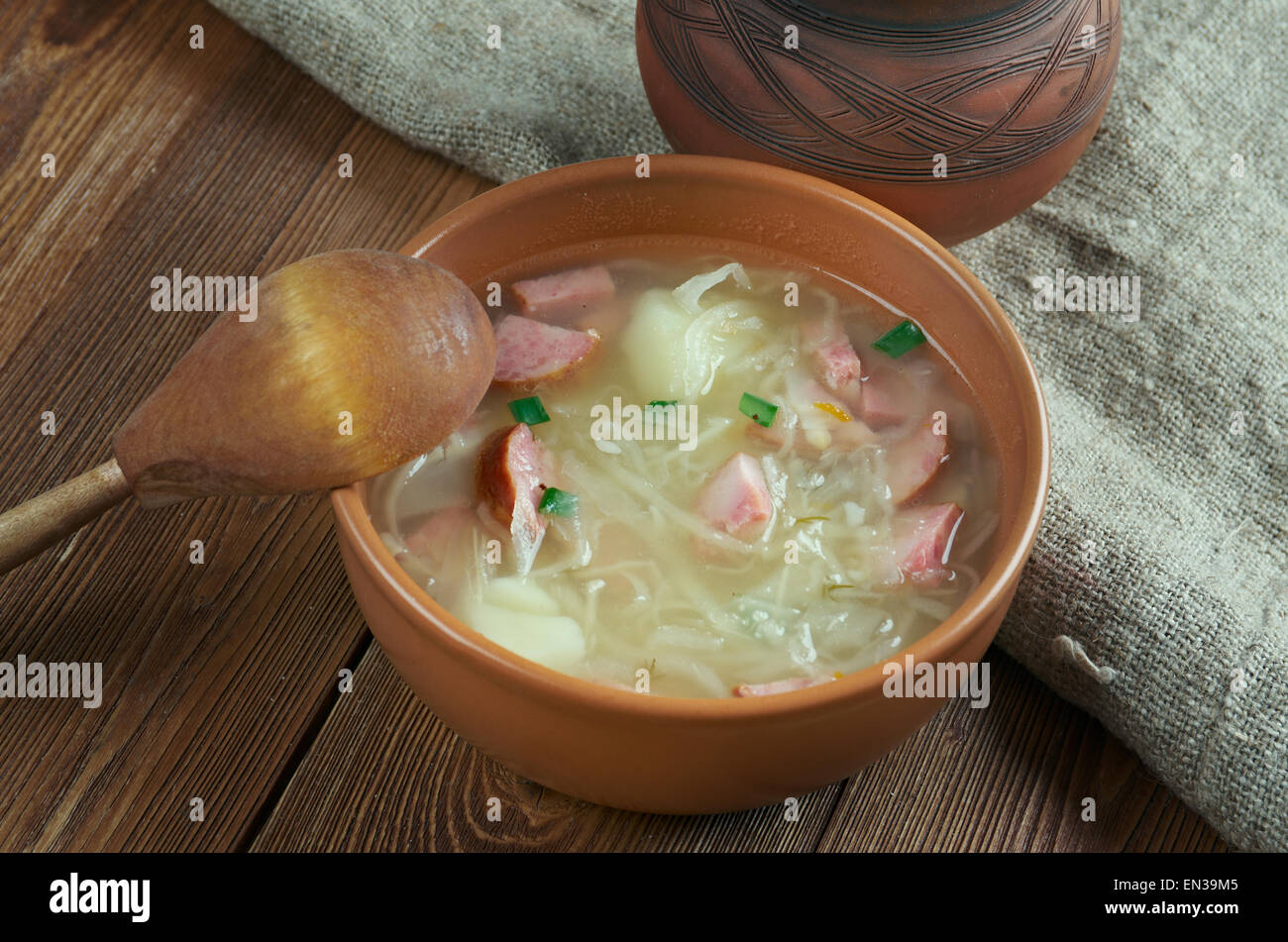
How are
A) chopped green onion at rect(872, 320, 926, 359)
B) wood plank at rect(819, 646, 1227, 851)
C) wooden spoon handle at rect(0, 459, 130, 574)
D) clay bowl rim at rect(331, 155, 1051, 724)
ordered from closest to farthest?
clay bowl rim at rect(331, 155, 1051, 724) → wooden spoon handle at rect(0, 459, 130, 574) → wood plank at rect(819, 646, 1227, 851) → chopped green onion at rect(872, 320, 926, 359)

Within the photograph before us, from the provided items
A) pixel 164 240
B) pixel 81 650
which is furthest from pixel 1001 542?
pixel 164 240

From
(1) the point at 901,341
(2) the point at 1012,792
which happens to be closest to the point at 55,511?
(1) the point at 901,341

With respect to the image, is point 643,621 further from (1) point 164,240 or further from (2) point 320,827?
(1) point 164,240

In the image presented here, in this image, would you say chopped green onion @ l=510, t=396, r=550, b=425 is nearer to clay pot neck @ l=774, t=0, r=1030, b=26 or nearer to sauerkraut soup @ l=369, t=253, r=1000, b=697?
sauerkraut soup @ l=369, t=253, r=1000, b=697

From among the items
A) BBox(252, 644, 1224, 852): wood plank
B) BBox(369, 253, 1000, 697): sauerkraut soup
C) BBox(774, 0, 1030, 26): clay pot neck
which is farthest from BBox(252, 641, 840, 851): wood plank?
BBox(774, 0, 1030, 26): clay pot neck

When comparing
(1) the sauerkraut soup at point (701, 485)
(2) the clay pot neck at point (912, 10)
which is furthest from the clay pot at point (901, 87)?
(1) the sauerkraut soup at point (701, 485)

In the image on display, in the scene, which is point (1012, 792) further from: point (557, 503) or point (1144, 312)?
point (1144, 312)
